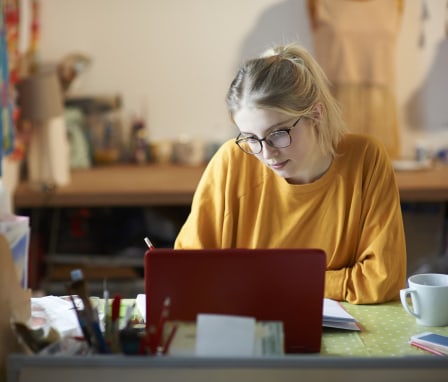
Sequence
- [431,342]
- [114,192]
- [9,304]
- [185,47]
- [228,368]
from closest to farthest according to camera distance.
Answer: [228,368] → [9,304] → [431,342] → [114,192] → [185,47]

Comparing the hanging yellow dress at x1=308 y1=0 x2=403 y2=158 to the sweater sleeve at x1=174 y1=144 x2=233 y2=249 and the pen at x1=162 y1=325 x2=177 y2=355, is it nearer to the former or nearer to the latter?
the sweater sleeve at x1=174 y1=144 x2=233 y2=249

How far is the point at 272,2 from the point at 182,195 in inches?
45.4

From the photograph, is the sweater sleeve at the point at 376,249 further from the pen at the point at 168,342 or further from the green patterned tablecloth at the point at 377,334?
the pen at the point at 168,342

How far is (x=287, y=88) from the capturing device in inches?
64.9

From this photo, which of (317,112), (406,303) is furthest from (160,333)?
(317,112)

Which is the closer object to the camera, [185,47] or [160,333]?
[160,333]

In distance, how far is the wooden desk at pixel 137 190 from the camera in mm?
3287

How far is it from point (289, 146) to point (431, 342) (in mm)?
540

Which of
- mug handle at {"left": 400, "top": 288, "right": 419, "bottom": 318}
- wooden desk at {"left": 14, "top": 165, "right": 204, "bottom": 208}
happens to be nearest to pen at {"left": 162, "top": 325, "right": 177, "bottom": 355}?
mug handle at {"left": 400, "top": 288, "right": 419, "bottom": 318}

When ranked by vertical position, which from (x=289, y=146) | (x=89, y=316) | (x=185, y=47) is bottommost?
(x=89, y=316)

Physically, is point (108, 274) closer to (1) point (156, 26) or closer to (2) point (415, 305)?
(1) point (156, 26)

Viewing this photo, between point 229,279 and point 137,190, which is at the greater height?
point 229,279

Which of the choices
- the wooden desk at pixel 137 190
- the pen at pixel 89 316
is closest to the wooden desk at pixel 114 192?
the wooden desk at pixel 137 190

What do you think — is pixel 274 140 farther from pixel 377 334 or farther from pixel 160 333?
pixel 160 333
